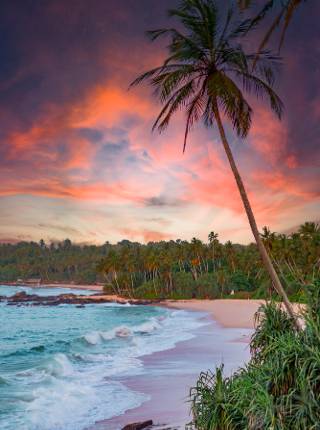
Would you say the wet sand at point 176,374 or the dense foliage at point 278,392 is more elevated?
the dense foliage at point 278,392

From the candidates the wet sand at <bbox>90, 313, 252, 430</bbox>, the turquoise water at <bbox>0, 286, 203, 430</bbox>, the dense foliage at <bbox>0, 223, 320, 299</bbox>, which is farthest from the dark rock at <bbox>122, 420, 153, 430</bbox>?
the dense foliage at <bbox>0, 223, 320, 299</bbox>

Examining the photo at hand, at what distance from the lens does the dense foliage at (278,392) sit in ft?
19.0

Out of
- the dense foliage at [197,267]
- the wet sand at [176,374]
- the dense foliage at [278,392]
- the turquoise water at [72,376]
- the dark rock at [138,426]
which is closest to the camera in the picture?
the dense foliage at [278,392]

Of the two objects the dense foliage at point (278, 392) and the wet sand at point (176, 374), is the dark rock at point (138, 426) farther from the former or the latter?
the dense foliage at point (278, 392)

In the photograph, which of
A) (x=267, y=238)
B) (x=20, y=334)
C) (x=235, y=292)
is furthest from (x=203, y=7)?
(x=235, y=292)

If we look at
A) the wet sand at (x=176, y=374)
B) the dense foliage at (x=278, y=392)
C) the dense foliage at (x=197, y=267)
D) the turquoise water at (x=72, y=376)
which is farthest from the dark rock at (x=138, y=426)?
the dense foliage at (x=197, y=267)

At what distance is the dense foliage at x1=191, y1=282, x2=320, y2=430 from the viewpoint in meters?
5.80

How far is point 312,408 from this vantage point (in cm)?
581

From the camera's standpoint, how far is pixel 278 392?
20.8ft

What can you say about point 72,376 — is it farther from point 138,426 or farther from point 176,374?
point 138,426

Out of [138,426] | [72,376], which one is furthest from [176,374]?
[138,426]

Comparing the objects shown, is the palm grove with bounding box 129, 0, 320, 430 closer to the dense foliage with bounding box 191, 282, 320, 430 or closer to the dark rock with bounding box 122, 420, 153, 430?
the dense foliage with bounding box 191, 282, 320, 430

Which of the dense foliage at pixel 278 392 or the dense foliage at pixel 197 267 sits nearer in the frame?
the dense foliage at pixel 278 392

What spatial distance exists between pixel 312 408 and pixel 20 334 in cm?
3936
